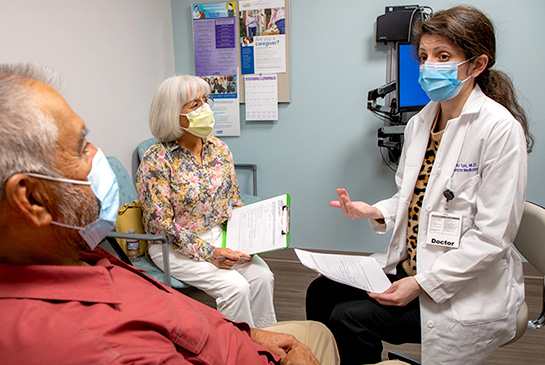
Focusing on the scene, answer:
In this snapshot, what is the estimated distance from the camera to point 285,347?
1.12m

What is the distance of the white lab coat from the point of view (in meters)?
1.12

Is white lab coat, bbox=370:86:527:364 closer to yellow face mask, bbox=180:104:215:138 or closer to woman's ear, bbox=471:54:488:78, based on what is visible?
woman's ear, bbox=471:54:488:78

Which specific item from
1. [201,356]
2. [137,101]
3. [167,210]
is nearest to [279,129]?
[137,101]

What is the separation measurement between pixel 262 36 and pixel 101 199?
87.7 inches

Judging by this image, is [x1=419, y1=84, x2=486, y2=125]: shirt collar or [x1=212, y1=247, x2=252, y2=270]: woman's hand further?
[x1=212, y1=247, x2=252, y2=270]: woman's hand

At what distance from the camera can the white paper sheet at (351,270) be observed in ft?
4.12

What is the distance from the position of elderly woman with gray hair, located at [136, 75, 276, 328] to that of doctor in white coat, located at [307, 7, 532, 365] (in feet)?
1.84

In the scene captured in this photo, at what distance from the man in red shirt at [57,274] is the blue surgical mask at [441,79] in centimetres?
102

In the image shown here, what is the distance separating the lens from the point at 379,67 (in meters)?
2.63

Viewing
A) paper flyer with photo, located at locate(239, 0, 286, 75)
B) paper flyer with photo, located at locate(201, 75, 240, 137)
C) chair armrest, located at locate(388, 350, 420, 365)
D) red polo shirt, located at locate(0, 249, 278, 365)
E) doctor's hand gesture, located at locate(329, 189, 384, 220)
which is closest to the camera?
red polo shirt, located at locate(0, 249, 278, 365)

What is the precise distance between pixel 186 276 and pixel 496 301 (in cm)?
123

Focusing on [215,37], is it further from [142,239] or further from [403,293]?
[403,293]

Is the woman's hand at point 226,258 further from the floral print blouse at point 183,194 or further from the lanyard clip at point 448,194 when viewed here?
the lanyard clip at point 448,194

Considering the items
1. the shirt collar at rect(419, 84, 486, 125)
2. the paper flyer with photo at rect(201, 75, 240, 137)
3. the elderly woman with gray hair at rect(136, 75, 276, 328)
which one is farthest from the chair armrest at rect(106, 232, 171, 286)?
the paper flyer with photo at rect(201, 75, 240, 137)
